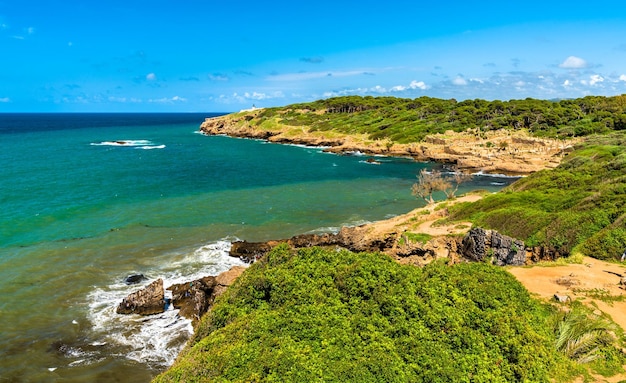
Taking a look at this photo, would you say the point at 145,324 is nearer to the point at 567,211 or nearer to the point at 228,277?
the point at 228,277

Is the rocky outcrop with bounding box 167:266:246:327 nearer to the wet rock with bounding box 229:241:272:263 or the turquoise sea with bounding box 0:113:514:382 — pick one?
the turquoise sea with bounding box 0:113:514:382

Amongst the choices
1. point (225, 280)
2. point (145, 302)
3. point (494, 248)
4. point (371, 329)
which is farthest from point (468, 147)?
point (371, 329)

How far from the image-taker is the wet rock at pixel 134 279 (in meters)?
28.5

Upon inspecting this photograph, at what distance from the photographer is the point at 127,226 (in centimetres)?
4047

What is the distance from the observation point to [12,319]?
77.4 ft

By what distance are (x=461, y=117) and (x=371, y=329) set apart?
115m

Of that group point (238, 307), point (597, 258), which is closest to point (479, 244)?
point (597, 258)

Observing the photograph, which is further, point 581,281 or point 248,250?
point 248,250

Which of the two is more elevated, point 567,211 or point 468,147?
point 468,147

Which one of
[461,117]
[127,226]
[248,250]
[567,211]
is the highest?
[461,117]

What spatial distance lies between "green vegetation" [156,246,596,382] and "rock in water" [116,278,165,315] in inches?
534

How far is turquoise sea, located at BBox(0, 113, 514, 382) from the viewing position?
21.0 metres

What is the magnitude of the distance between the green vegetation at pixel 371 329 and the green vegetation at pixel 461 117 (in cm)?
9234

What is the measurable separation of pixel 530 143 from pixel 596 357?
82.8m
